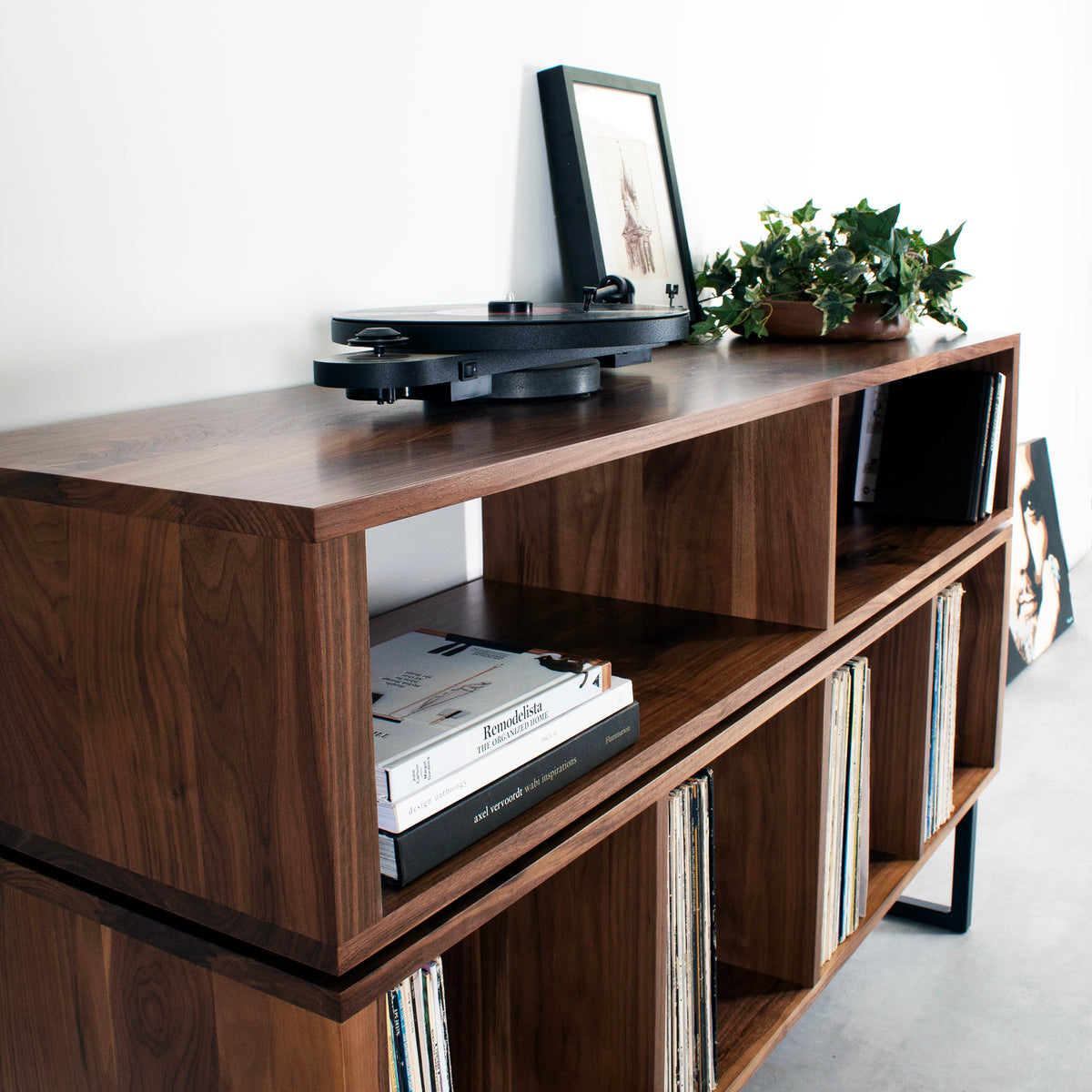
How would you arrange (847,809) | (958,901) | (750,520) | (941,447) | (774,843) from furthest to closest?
(958,901) → (941,447) → (847,809) → (774,843) → (750,520)

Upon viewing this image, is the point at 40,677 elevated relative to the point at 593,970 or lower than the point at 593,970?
elevated

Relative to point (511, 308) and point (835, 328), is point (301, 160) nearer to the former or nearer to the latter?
point (511, 308)

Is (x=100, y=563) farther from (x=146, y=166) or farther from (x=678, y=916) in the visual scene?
(x=678, y=916)

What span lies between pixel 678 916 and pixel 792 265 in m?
1.02

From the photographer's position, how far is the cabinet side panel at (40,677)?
0.78m

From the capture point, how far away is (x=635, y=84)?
Result: 69.5 inches

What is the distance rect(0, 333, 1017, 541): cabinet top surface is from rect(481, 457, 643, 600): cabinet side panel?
141 mm

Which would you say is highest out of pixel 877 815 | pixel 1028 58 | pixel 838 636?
pixel 1028 58

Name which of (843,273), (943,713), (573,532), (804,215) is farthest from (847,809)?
(804,215)

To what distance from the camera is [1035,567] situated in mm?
3650

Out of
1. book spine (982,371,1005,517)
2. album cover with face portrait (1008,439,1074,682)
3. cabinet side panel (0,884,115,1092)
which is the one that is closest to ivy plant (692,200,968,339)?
book spine (982,371,1005,517)

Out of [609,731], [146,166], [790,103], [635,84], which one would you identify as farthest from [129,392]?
[790,103]

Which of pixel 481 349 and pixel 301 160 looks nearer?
pixel 481 349

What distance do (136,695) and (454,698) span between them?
259 millimetres
